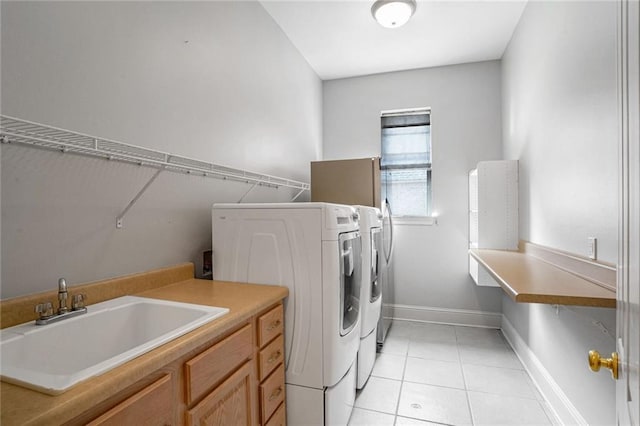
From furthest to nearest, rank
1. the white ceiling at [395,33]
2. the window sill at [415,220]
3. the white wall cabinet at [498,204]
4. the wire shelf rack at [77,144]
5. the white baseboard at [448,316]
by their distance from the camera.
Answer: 1. the window sill at [415,220]
2. the white baseboard at [448,316]
3. the white wall cabinet at [498,204]
4. the white ceiling at [395,33]
5. the wire shelf rack at [77,144]

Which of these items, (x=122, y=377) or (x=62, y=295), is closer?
(x=122, y=377)

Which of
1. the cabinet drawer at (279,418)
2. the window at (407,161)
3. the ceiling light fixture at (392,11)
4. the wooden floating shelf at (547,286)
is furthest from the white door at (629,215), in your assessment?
the window at (407,161)

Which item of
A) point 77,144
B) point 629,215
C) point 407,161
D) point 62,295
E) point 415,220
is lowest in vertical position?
point 62,295

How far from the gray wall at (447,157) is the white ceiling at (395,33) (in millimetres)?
213

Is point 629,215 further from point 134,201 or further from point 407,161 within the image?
point 407,161

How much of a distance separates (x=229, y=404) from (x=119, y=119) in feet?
4.07

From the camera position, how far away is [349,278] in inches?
70.7

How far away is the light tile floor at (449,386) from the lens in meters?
1.94

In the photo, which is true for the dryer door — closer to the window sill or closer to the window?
the window sill

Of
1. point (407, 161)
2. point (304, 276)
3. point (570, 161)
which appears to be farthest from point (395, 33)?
point (304, 276)

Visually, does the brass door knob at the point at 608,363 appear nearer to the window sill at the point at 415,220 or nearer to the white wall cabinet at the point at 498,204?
the white wall cabinet at the point at 498,204

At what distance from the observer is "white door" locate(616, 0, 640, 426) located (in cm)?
55

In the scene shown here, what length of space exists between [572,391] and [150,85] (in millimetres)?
2721

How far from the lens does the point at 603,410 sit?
1.42 metres
